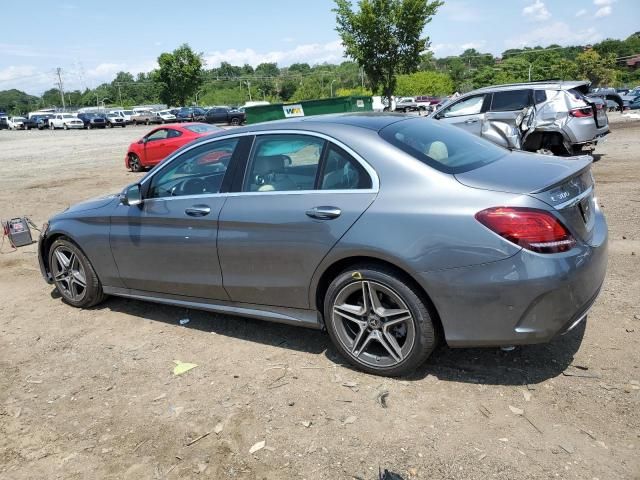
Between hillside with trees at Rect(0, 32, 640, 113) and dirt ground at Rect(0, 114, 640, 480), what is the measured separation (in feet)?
110

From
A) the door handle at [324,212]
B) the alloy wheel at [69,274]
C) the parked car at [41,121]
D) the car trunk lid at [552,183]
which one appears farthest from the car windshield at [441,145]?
the parked car at [41,121]

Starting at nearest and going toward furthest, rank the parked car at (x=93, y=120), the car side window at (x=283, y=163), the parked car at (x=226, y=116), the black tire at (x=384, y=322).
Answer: the black tire at (x=384, y=322) → the car side window at (x=283, y=163) → the parked car at (x=226, y=116) → the parked car at (x=93, y=120)

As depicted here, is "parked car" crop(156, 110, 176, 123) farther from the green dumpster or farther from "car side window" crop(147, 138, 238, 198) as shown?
"car side window" crop(147, 138, 238, 198)

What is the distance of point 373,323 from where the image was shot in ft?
11.5

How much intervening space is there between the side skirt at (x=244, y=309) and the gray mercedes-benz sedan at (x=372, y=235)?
0.04ft

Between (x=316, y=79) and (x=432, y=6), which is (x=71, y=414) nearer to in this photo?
(x=432, y=6)

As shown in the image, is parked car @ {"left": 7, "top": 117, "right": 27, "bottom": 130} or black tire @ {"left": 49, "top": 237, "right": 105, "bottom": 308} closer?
black tire @ {"left": 49, "top": 237, "right": 105, "bottom": 308}

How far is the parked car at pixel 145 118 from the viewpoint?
2298 inches

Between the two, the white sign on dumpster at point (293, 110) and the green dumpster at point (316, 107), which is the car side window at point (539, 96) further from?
the white sign on dumpster at point (293, 110)

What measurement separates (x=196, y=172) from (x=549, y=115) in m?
8.52

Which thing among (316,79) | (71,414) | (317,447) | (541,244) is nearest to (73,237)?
(71,414)

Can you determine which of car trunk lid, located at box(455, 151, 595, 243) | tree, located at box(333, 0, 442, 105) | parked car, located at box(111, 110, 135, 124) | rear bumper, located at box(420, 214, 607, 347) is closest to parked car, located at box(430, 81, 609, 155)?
car trunk lid, located at box(455, 151, 595, 243)

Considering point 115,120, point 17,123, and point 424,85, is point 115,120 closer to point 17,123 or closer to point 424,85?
point 17,123

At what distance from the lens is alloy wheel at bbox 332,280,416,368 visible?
338 centimetres
